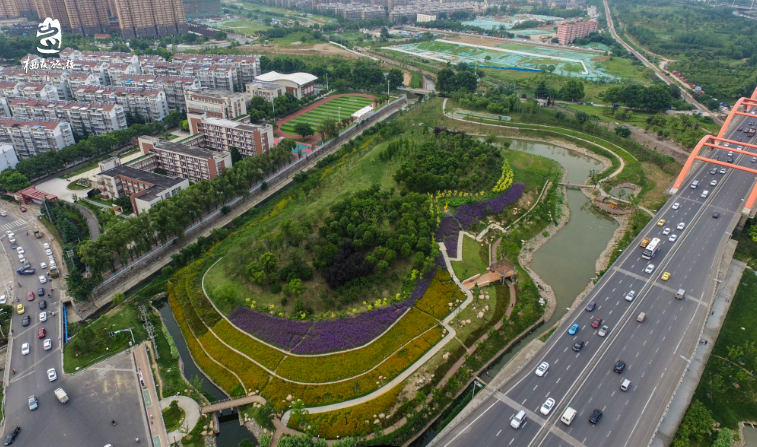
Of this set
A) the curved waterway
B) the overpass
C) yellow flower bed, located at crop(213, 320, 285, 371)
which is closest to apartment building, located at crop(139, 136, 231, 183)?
yellow flower bed, located at crop(213, 320, 285, 371)

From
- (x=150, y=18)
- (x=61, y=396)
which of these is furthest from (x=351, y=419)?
(x=150, y=18)

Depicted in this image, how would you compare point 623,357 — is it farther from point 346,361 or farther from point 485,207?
point 485,207

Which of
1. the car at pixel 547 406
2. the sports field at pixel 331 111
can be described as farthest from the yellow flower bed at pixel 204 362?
the sports field at pixel 331 111

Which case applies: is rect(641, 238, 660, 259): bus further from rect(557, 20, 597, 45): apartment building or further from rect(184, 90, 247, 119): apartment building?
rect(557, 20, 597, 45): apartment building

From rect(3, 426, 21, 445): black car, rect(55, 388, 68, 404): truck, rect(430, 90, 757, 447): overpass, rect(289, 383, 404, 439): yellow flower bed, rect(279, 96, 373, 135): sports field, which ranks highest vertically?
rect(279, 96, 373, 135): sports field

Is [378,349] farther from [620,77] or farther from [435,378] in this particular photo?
[620,77]

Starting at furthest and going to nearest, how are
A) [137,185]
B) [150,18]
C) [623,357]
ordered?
1. [150,18]
2. [137,185]
3. [623,357]
